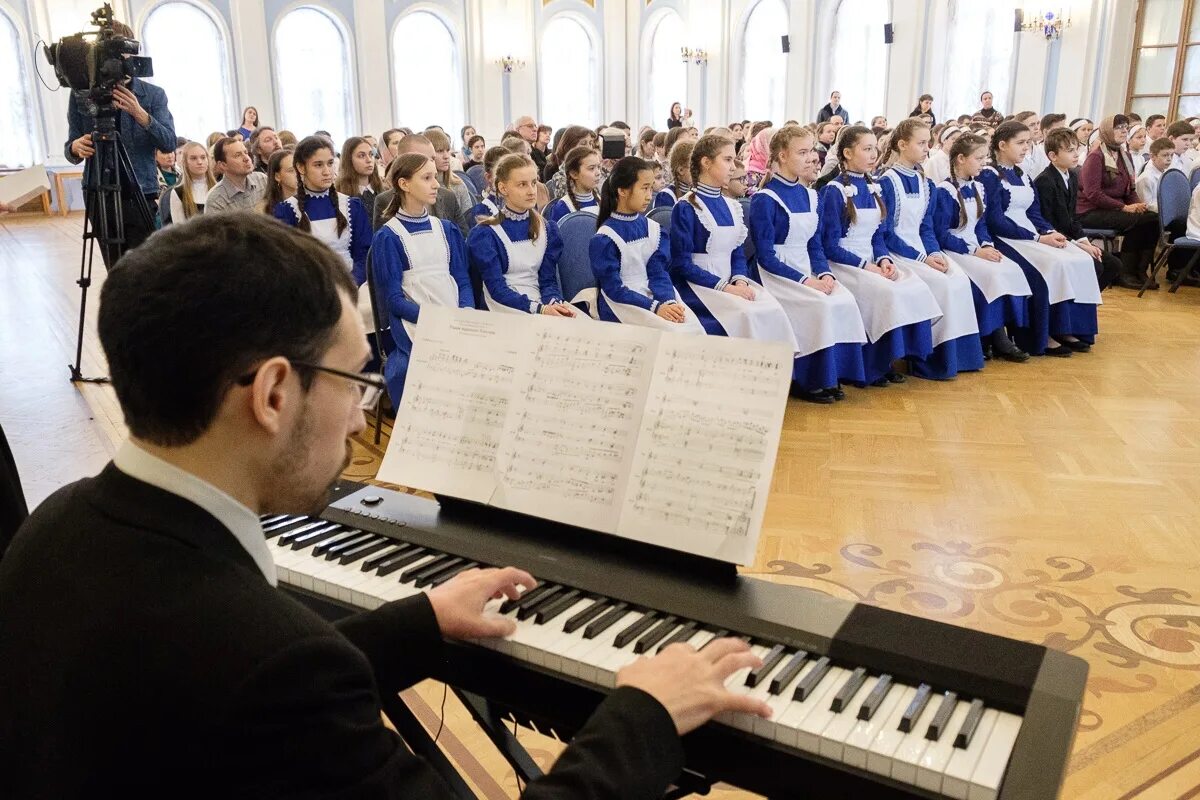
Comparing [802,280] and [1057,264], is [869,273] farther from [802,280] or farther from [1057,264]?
[1057,264]

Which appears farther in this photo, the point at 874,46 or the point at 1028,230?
the point at 874,46

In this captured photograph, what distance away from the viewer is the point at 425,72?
54.8 feet

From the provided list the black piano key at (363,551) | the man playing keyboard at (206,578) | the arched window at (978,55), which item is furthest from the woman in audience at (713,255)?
the arched window at (978,55)

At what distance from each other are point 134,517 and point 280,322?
0.22 m

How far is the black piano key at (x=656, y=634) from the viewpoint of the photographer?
1242 millimetres

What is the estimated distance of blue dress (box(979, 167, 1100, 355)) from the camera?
19.1 ft

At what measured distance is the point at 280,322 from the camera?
2.89 ft

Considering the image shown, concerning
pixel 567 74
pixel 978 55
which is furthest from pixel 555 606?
pixel 567 74

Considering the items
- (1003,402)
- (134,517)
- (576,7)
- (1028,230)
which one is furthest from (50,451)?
(576,7)

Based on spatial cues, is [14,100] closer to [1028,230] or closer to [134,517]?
[1028,230]

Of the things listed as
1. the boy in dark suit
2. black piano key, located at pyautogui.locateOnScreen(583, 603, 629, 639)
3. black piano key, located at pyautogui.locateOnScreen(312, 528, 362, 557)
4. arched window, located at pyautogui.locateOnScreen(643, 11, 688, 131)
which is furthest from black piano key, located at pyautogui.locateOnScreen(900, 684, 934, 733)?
arched window, located at pyautogui.locateOnScreen(643, 11, 688, 131)

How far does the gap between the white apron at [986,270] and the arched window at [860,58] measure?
9.17 meters

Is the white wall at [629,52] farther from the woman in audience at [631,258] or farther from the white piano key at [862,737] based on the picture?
the white piano key at [862,737]

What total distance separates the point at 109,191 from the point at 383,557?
12.6ft
